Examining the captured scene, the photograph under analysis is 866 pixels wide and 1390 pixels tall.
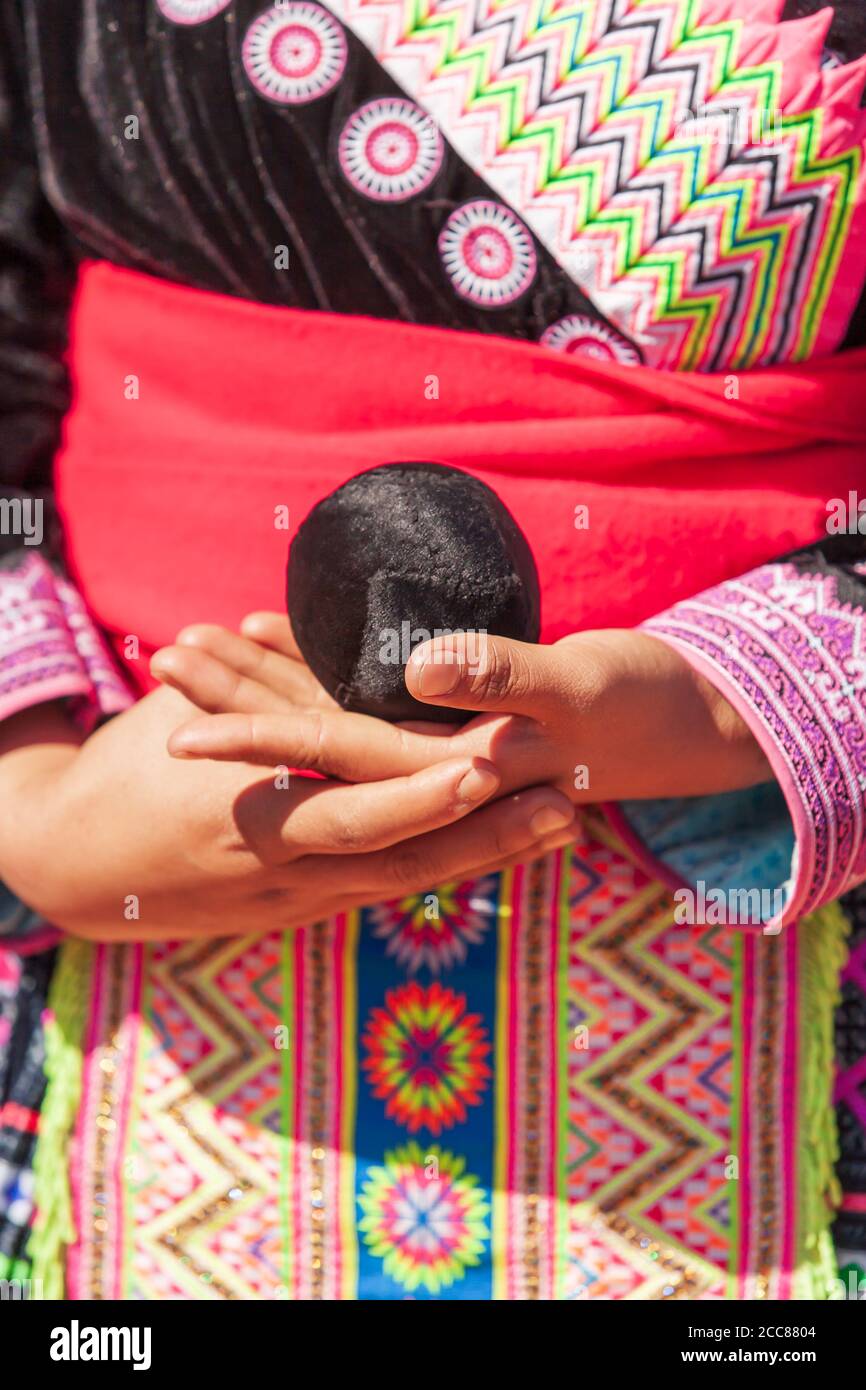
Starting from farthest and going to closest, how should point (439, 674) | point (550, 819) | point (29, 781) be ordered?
1. point (29, 781)
2. point (550, 819)
3. point (439, 674)

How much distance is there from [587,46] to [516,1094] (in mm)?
711

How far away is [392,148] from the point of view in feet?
2.60

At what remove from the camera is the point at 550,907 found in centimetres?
90

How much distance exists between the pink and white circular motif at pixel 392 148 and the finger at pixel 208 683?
1.06ft

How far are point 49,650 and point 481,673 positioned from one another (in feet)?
1.27

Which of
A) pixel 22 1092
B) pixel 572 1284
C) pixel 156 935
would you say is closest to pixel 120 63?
pixel 156 935

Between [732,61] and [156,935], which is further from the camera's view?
[156,935]

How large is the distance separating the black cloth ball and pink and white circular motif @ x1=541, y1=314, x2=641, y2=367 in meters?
0.15

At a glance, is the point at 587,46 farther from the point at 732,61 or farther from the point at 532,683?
the point at 532,683

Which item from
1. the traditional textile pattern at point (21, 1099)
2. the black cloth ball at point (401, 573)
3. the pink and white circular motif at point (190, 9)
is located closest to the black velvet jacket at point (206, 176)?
the pink and white circular motif at point (190, 9)

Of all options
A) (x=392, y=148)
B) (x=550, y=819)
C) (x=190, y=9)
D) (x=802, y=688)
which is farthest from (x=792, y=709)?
(x=190, y=9)

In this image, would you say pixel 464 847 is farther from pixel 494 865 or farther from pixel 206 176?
pixel 206 176

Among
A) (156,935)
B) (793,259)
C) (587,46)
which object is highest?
(587,46)

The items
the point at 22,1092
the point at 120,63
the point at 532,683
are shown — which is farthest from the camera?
the point at 22,1092
